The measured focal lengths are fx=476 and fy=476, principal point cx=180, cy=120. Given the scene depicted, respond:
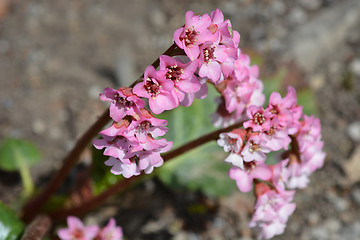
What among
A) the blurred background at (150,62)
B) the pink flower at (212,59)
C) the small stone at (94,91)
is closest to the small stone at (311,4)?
the blurred background at (150,62)

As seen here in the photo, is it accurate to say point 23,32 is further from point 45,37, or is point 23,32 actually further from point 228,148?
point 228,148

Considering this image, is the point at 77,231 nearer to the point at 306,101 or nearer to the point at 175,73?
the point at 175,73

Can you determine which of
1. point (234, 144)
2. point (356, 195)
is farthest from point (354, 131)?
point (234, 144)

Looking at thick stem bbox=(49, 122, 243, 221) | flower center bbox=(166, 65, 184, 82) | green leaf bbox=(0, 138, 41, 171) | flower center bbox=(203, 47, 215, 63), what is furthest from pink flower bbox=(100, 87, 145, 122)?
green leaf bbox=(0, 138, 41, 171)

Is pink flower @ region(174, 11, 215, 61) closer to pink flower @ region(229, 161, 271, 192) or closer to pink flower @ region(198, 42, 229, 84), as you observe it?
pink flower @ region(198, 42, 229, 84)

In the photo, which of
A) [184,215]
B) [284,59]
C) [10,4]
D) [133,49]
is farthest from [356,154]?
[10,4]

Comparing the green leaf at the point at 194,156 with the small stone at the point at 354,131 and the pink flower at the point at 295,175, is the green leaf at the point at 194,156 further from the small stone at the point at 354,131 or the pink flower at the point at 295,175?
the small stone at the point at 354,131

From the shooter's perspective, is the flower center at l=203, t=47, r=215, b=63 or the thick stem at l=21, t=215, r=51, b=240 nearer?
the flower center at l=203, t=47, r=215, b=63
